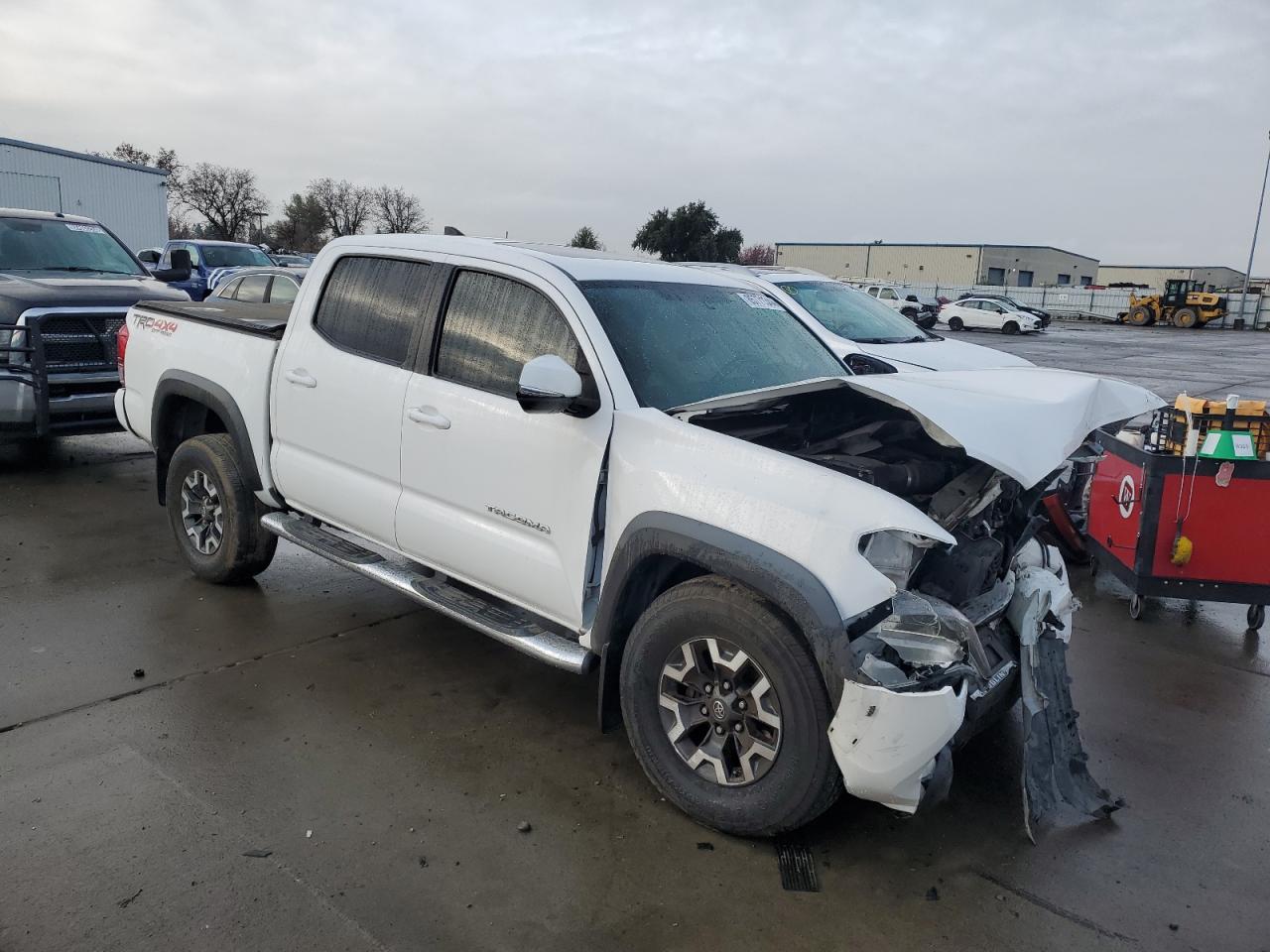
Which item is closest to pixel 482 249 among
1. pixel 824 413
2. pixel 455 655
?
pixel 824 413

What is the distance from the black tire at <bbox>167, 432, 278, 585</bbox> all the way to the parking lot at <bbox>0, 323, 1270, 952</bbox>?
10.3 inches

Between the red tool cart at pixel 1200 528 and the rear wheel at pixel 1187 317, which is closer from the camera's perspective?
the red tool cart at pixel 1200 528

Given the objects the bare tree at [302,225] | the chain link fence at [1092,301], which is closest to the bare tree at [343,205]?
the bare tree at [302,225]

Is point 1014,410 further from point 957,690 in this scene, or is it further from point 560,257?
point 560,257

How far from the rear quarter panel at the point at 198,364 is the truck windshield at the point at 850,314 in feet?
18.3

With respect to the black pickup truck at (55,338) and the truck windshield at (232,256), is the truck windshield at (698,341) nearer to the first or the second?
the black pickup truck at (55,338)

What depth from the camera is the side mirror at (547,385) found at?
318 cm

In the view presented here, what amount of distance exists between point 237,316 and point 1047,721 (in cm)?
468

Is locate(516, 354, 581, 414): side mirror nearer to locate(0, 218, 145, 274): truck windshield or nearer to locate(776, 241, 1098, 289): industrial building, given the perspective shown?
locate(0, 218, 145, 274): truck windshield

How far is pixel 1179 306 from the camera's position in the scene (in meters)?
46.5

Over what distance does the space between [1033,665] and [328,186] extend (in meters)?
78.2

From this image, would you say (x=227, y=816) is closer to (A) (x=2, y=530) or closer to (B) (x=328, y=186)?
(A) (x=2, y=530)

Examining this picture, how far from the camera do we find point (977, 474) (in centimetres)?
344

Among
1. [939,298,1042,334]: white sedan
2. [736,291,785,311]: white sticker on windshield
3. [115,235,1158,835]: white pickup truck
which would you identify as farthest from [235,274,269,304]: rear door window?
[939,298,1042,334]: white sedan
